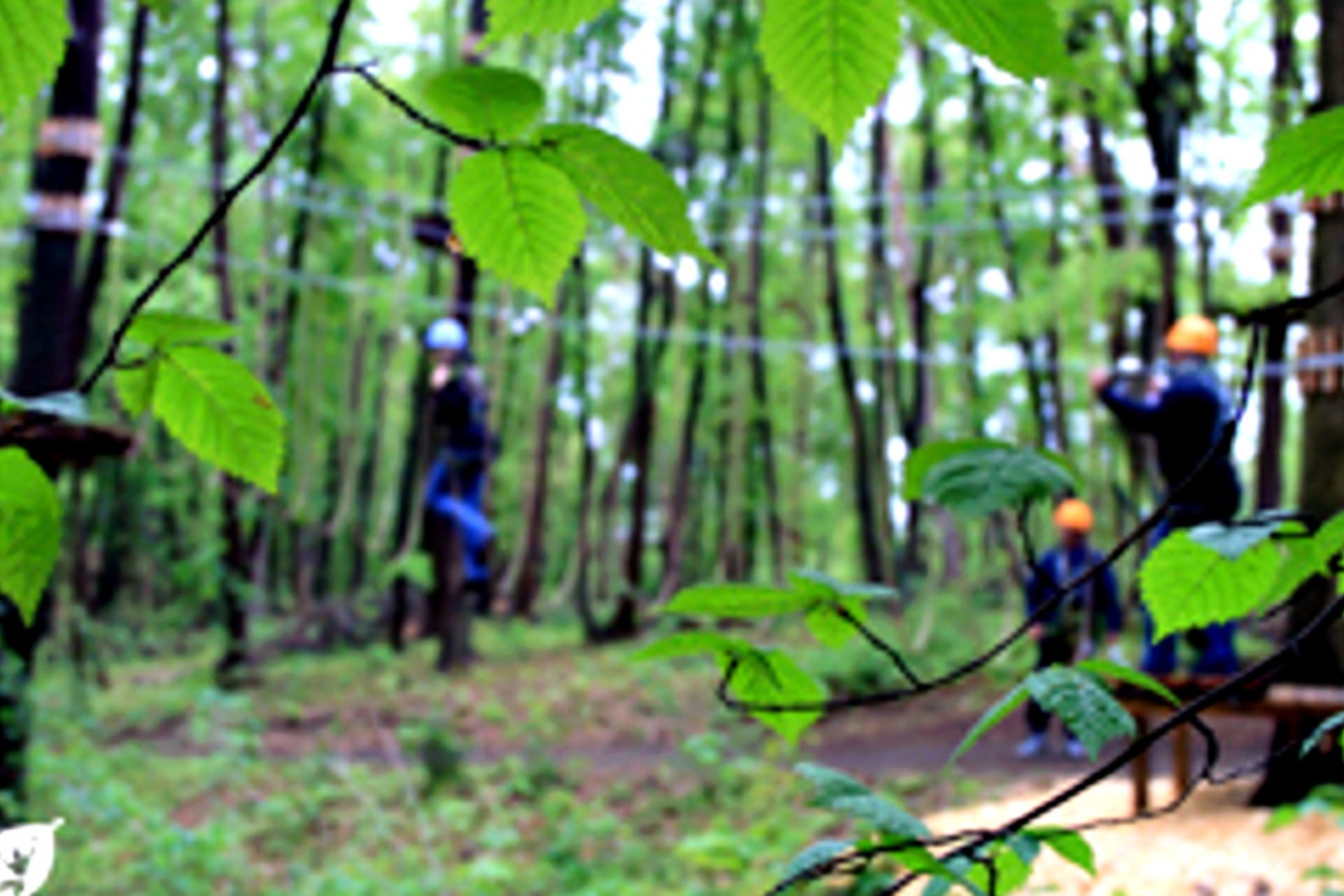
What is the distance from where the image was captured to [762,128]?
1093 cm

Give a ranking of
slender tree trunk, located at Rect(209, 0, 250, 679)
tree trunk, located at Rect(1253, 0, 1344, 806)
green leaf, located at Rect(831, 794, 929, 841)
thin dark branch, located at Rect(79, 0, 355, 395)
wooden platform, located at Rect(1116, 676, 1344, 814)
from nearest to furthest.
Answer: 1. thin dark branch, located at Rect(79, 0, 355, 395)
2. green leaf, located at Rect(831, 794, 929, 841)
3. tree trunk, located at Rect(1253, 0, 1344, 806)
4. wooden platform, located at Rect(1116, 676, 1344, 814)
5. slender tree trunk, located at Rect(209, 0, 250, 679)

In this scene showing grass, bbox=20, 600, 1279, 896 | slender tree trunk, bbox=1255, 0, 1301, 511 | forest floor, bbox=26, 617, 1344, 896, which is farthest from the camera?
slender tree trunk, bbox=1255, 0, 1301, 511

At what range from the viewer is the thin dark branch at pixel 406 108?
432 mm

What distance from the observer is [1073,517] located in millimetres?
6461

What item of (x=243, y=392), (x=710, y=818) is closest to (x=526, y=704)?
(x=710, y=818)

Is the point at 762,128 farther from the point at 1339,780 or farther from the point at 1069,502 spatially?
the point at 1339,780

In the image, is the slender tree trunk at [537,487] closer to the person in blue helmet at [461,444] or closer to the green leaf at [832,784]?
the person in blue helmet at [461,444]

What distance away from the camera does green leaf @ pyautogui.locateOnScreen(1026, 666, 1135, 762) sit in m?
0.54

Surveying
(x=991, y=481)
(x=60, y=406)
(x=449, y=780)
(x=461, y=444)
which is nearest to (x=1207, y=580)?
(x=991, y=481)

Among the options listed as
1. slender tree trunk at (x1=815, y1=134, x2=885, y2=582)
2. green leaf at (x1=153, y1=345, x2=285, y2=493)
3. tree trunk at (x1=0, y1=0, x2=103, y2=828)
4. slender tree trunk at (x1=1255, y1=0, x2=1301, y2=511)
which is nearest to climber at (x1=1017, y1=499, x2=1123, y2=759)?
slender tree trunk at (x1=1255, y1=0, x2=1301, y2=511)

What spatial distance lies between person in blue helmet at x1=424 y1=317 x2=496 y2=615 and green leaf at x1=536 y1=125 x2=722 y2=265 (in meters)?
7.12

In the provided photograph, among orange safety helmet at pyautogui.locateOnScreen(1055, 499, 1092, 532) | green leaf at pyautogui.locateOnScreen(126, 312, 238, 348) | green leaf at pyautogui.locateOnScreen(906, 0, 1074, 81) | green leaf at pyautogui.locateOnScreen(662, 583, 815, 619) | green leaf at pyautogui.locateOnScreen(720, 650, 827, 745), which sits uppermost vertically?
green leaf at pyautogui.locateOnScreen(906, 0, 1074, 81)

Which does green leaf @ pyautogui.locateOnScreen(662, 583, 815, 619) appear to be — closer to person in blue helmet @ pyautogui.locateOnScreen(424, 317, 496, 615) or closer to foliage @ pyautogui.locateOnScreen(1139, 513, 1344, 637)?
foliage @ pyautogui.locateOnScreen(1139, 513, 1344, 637)

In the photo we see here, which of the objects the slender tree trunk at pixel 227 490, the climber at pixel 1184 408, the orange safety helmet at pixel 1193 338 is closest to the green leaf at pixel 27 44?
the climber at pixel 1184 408
